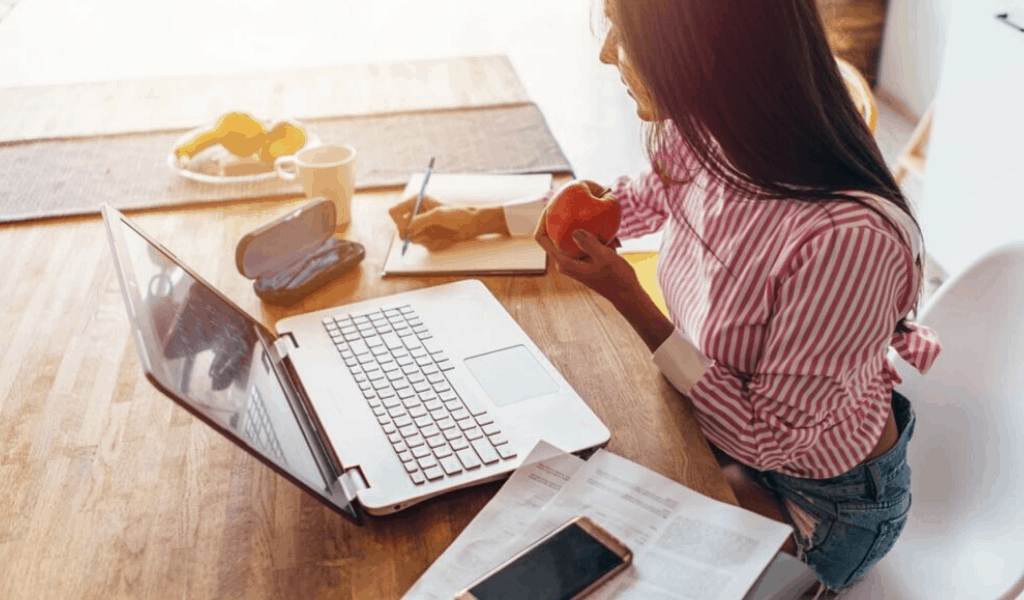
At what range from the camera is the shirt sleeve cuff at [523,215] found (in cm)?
143

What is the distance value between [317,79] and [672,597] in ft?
5.25

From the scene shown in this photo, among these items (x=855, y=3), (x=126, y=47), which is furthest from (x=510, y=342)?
(x=855, y=3)

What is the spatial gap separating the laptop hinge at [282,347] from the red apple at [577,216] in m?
0.33

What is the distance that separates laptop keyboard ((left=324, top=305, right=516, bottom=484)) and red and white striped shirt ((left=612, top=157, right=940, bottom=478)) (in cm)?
23

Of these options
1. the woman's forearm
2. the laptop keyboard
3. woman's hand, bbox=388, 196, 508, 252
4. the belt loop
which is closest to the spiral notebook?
woman's hand, bbox=388, 196, 508, 252

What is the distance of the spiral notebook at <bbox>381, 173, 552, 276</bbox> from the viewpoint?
53.2 inches

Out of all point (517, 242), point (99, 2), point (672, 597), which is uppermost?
point (672, 597)

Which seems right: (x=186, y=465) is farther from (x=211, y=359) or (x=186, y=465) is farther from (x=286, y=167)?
(x=286, y=167)

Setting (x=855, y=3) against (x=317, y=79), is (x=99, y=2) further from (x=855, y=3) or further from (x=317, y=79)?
(x=855, y=3)

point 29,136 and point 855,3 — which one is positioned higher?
point 29,136

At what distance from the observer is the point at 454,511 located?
0.94 meters

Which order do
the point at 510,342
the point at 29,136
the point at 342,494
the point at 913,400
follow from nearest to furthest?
the point at 342,494, the point at 510,342, the point at 913,400, the point at 29,136

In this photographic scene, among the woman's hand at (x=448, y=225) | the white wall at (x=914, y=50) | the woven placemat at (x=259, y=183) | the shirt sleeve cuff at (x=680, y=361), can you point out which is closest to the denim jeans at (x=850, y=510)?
the shirt sleeve cuff at (x=680, y=361)

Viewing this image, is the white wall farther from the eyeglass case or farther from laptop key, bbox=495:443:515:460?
laptop key, bbox=495:443:515:460
